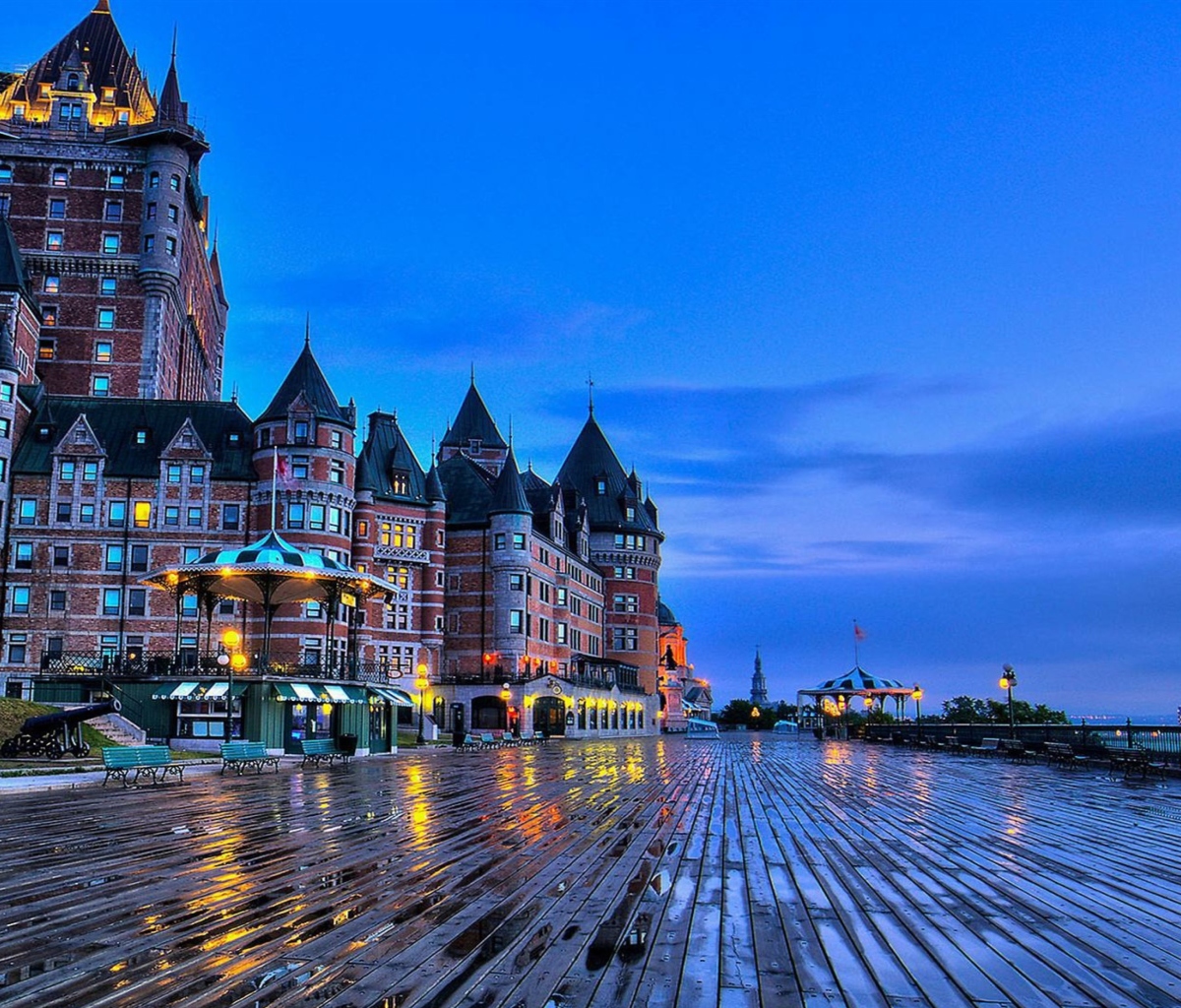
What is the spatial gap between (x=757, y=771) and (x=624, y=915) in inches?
991

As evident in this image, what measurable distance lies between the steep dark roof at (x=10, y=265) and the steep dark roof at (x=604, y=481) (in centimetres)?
4980

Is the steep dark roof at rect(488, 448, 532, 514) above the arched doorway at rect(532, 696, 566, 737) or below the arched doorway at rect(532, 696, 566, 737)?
above

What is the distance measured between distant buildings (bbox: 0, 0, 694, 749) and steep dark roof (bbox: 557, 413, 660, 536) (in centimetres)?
43

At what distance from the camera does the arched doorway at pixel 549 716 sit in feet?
249

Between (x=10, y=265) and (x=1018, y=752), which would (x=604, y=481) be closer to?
(x=10, y=265)

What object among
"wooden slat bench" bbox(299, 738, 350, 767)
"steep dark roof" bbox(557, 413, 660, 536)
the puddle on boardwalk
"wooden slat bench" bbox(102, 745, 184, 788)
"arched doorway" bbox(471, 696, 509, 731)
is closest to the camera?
the puddle on boardwalk

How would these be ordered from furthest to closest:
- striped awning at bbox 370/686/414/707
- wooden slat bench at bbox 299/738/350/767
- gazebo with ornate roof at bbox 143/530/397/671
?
striped awning at bbox 370/686/414/707
gazebo with ornate roof at bbox 143/530/397/671
wooden slat bench at bbox 299/738/350/767

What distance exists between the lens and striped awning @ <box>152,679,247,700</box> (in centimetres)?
4216

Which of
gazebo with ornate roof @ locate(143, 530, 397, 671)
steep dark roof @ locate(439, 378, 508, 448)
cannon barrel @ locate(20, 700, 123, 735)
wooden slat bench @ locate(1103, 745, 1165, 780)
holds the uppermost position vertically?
steep dark roof @ locate(439, 378, 508, 448)

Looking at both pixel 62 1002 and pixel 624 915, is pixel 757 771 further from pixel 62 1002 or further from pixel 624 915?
pixel 62 1002

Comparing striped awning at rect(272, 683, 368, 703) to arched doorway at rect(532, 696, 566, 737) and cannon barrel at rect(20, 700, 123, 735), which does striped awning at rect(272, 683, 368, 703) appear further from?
arched doorway at rect(532, 696, 566, 737)

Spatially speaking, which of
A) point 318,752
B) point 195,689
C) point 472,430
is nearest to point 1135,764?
point 318,752

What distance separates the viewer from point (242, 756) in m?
29.0

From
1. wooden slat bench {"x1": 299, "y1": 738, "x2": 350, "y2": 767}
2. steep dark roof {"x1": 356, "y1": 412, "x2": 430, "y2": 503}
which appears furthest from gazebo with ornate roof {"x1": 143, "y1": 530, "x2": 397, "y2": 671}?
steep dark roof {"x1": 356, "y1": 412, "x2": 430, "y2": 503}
